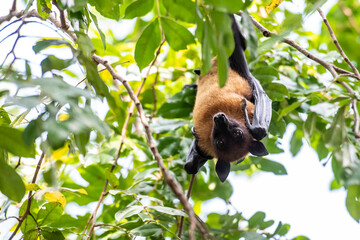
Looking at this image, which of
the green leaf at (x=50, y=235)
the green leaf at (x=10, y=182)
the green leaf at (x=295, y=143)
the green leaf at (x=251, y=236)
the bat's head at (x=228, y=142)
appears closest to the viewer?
the green leaf at (x=10, y=182)

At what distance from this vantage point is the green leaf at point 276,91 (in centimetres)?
442

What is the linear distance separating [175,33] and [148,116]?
216cm

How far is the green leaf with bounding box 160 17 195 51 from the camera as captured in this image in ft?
11.1

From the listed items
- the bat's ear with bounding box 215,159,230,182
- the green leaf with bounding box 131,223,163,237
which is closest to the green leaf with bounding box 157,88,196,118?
the bat's ear with bounding box 215,159,230,182

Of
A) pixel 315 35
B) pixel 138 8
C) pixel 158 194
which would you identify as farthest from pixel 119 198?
pixel 315 35

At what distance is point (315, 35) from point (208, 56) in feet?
13.7

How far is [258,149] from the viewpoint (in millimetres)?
4305

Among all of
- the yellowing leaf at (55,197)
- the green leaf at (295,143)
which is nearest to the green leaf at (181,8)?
the yellowing leaf at (55,197)

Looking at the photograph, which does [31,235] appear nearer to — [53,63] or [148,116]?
[53,63]

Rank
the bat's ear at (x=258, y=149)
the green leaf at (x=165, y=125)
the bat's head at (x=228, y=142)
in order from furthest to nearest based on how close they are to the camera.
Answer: the green leaf at (x=165, y=125)
the bat's head at (x=228, y=142)
the bat's ear at (x=258, y=149)

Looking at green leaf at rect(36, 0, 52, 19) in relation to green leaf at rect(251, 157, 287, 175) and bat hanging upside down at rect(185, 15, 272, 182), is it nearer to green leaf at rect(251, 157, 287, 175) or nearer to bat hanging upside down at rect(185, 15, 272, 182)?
bat hanging upside down at rect(185, 15, 272, 182)

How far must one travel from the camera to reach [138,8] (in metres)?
3.37

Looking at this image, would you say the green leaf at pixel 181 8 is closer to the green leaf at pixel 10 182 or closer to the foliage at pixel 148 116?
the foliage at pixel 148 116

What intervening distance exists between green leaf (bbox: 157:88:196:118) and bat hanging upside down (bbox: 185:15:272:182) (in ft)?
0.67
